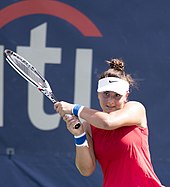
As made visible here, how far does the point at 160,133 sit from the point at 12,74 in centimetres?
98

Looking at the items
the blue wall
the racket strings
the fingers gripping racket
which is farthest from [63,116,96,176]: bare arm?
the blue wall

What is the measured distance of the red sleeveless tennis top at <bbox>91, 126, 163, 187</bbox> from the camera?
2424mm

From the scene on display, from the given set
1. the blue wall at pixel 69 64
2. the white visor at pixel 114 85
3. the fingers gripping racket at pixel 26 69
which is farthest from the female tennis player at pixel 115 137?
the blue wall at pixel 69 64

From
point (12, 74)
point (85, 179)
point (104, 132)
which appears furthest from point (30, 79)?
point (85, 179)

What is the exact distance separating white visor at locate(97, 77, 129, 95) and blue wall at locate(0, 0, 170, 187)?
1.13 metres

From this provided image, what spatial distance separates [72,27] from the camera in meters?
3.66

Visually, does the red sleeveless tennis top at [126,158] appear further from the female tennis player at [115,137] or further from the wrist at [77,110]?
the wrist at [77,110]

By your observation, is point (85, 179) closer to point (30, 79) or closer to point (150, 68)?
point (150, 68)

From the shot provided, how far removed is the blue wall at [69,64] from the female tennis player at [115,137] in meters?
1.08

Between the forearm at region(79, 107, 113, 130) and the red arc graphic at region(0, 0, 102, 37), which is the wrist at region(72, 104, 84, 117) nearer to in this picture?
the forearm at region(79, 107, 113, 130)

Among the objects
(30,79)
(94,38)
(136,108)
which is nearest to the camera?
(136,108)

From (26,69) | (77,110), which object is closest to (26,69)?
(26,69)

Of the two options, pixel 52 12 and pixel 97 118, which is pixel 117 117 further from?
pixel 52 12

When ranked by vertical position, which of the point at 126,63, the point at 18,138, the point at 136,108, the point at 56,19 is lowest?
the point at 18,138
